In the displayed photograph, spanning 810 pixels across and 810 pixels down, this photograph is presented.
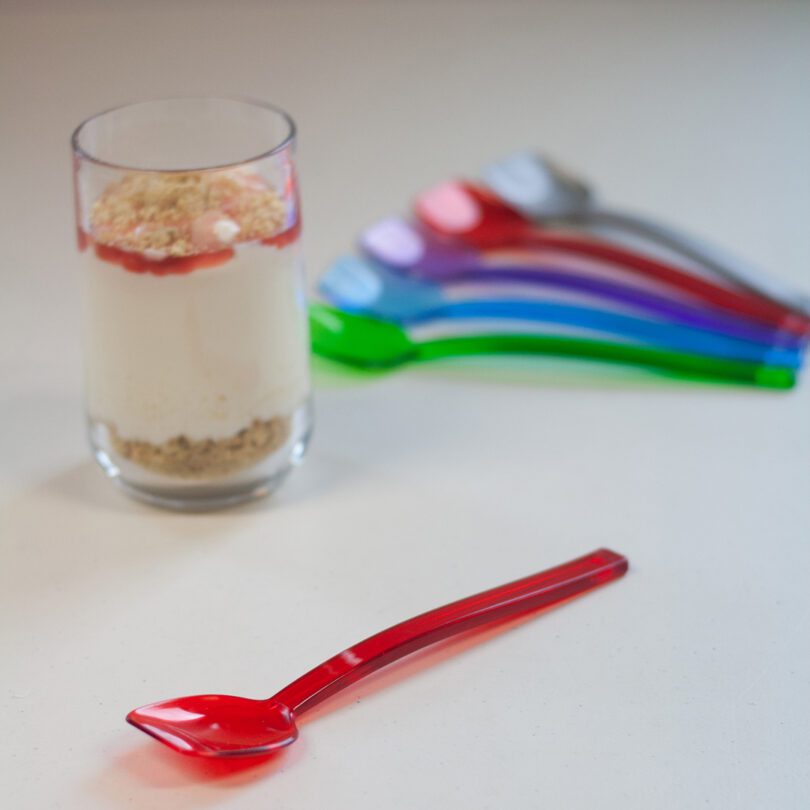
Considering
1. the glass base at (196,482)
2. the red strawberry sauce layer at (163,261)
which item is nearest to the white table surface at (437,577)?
the glass base at (196,482)

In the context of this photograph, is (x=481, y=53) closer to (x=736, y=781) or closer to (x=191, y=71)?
(x=191, y=71)

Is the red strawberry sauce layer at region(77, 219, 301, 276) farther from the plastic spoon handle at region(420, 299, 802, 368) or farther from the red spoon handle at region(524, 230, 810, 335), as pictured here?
the red spoon handle at region(524, 230, 810, 335)

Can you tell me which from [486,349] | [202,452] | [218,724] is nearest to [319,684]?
[218,724]

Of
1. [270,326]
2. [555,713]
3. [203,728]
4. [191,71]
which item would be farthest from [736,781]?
[191,71]

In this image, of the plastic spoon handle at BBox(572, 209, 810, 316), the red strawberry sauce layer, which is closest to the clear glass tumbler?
the red strawberry sauce layer

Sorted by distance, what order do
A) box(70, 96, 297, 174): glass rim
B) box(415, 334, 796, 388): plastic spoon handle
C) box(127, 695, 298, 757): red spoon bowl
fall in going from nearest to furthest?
box(127, 695, 298, 757): red spoon bowl, box(70, 96, 297, 174): glass rim, box(415, 334, 796, 388): plastic spoon handle

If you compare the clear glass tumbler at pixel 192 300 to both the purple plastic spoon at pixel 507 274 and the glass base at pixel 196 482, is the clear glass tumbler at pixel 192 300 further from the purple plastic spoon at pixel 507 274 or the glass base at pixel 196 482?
the purple plastic spoon at pixel 507 274

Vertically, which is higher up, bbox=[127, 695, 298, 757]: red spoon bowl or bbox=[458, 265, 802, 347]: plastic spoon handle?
bbox=[458, 265, 802, 347]: plastic spoon handle
